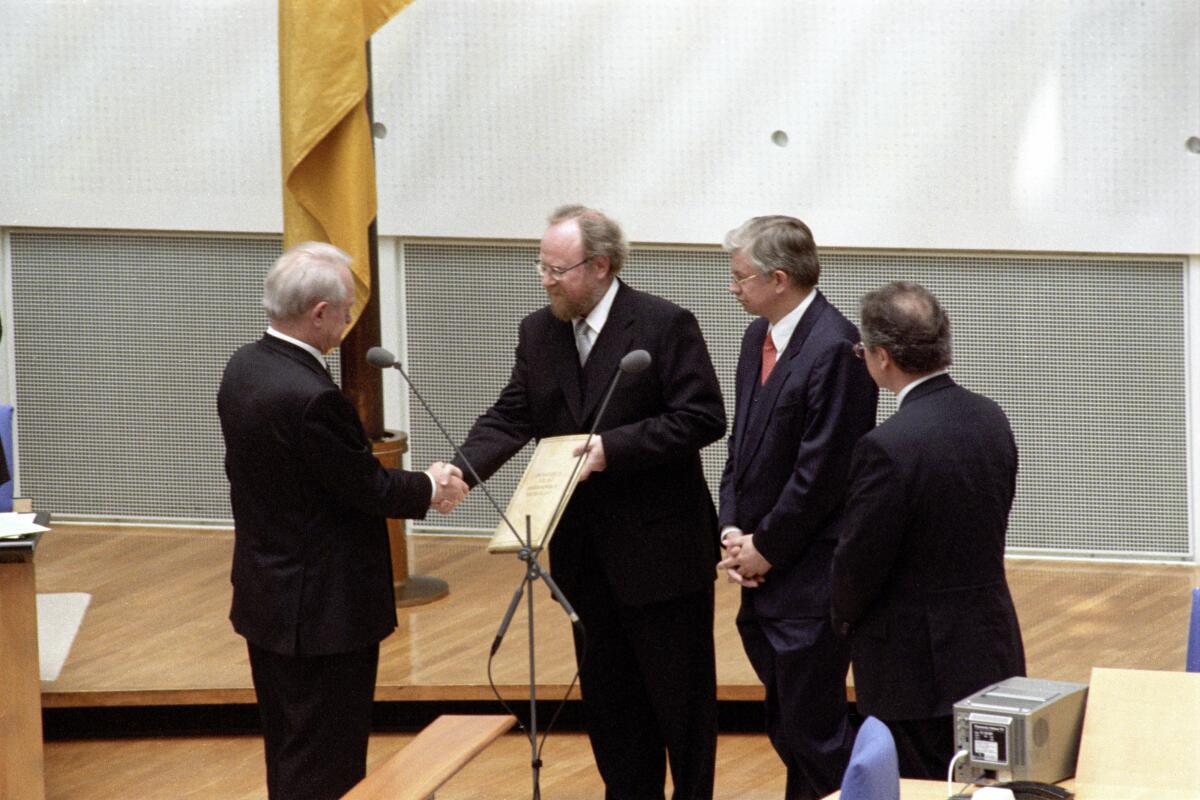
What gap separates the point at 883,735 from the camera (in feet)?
8.38

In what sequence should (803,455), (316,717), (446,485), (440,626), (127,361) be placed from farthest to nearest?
(127,361) → (440,626) → (446,485) → (803,455) → (316,717)

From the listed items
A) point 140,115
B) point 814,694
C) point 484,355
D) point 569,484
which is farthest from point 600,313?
point 140,115

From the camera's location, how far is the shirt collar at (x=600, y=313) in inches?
158

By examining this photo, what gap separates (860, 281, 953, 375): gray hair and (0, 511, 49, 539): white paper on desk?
234 centimetres

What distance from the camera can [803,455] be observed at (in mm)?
3771

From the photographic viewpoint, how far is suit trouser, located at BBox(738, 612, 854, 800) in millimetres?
3842

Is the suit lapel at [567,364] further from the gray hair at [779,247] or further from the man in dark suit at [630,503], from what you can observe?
the gray hair at [779,247]

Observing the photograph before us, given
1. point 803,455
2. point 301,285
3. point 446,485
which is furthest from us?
point 446,485

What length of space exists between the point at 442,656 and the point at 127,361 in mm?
2668

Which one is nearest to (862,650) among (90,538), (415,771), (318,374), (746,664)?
(415,771)

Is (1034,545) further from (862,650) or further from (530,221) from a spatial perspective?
(862,650)

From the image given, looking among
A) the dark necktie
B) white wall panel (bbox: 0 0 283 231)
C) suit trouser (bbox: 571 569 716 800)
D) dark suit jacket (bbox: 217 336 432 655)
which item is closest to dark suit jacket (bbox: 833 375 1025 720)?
the dark necktie

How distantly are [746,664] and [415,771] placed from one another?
1.79 metres

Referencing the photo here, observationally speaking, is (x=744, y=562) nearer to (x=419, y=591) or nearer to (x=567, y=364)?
(x=567, y=364)
